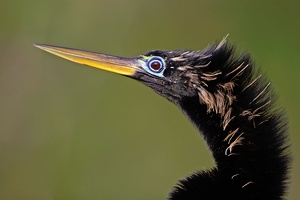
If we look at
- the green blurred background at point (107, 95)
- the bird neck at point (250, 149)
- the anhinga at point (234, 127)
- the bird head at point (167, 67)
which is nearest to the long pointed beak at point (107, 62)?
the bird head at point (167, 67)

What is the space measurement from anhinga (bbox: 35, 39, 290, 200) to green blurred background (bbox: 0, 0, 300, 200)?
272 cm

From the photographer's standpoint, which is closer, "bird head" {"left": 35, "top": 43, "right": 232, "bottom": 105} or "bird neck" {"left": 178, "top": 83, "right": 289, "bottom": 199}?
"bird neck" {"left": 178, "top": 83, "right": 289, "bottom": 199}

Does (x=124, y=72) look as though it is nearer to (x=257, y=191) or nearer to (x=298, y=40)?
(x=257, y=191)

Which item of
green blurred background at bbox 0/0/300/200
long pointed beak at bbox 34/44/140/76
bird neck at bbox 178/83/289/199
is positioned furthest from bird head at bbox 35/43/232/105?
green blurred background at bbox 0/0/300/200

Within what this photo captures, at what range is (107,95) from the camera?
6.12 metres

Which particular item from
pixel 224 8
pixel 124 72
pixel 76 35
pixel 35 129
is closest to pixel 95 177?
pixel 35 129

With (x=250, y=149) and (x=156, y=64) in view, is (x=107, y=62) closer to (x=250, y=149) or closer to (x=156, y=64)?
(x=156, y=64)

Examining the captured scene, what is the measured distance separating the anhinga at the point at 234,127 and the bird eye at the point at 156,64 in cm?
12

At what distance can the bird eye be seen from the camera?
3154 mm

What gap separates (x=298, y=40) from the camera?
6098 millimetres

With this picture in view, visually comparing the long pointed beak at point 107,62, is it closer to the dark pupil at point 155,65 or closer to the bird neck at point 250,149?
the dark pupil at point 155,65

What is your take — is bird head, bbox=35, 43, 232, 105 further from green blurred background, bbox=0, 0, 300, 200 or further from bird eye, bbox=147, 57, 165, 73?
green blurred background, bbox=0, 0, 300, 200

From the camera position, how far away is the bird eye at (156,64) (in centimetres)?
315

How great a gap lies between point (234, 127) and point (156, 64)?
1.38ft
